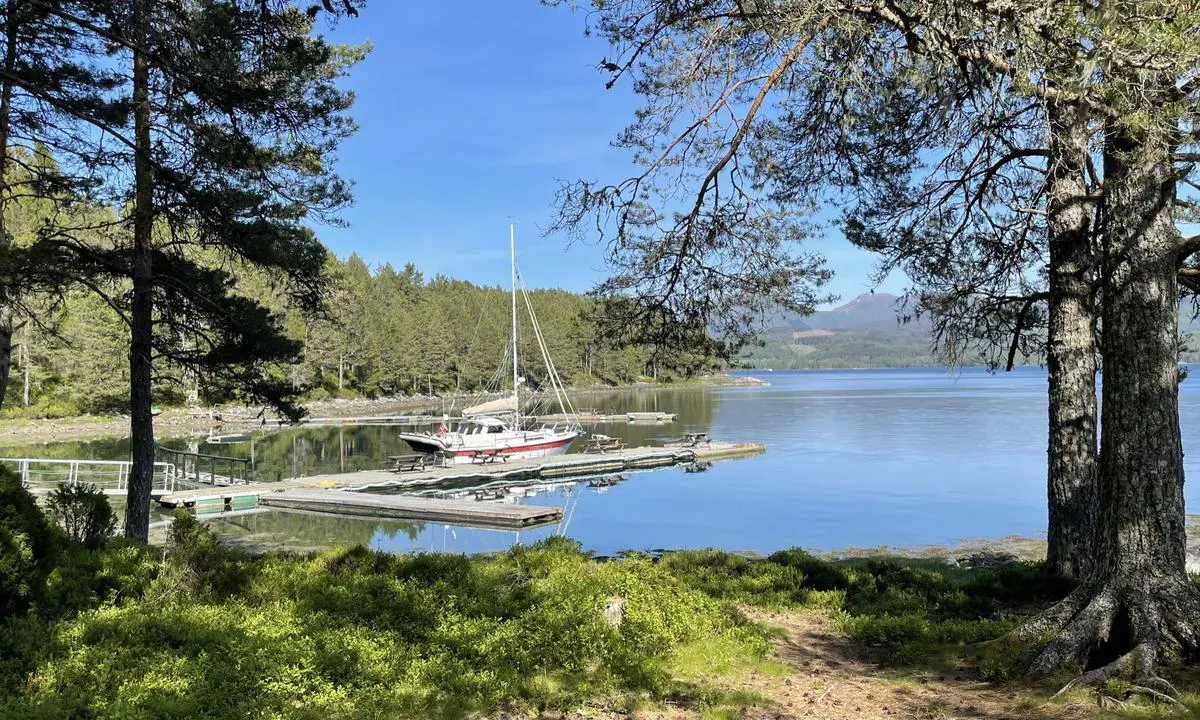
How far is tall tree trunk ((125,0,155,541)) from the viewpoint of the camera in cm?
920

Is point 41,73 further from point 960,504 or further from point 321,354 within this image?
point 321,354

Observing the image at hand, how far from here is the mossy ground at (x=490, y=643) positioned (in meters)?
4.43

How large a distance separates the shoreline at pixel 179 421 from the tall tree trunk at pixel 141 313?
864 cm

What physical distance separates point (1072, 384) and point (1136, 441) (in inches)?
116

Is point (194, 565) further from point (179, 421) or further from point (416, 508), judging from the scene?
point (179, 421)

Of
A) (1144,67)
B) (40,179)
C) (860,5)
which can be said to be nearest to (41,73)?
(40,179)

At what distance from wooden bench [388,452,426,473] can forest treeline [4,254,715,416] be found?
23.0 feet

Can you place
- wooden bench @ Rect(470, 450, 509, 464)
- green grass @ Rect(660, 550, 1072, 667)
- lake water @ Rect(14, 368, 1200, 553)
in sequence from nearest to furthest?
green grass @ Rect(660, 550, 1072, 667)
lake water @ Rect(14, 368, 1200, 553)
wooden bench @ Rect(470, 450, 509, 464)

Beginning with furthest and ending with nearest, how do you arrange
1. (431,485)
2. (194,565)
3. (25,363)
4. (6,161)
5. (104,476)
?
(25,363) < (431,485) < (104,476) < (6,161) < (194,565)

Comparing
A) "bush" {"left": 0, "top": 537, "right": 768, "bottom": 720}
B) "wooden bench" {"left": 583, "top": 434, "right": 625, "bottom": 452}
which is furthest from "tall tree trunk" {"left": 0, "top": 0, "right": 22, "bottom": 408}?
"wooden bench" {"left": 583, "top": 434, "right": 625, "bottom": 452}

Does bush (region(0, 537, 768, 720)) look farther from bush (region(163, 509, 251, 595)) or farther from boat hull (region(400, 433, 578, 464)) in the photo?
boat hull (region(400, 433, 578, 464))

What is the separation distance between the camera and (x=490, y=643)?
5.48m

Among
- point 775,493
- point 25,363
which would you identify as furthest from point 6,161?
point 25,363

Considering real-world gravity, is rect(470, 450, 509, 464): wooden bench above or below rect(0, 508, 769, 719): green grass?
below
